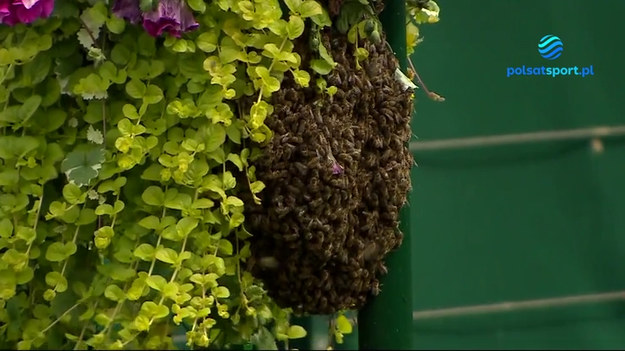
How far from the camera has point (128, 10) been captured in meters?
1.06

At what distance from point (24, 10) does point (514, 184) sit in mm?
1758

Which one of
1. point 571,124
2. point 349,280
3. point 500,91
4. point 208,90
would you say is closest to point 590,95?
point 571,124

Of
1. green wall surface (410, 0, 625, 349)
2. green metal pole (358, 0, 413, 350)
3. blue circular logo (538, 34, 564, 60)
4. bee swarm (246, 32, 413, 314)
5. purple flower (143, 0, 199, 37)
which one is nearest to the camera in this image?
purple flower (143, 0, 199, 37)

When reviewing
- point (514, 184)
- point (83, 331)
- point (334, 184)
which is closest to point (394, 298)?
point (334, 184)

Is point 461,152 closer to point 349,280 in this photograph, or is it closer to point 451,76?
point 451,76

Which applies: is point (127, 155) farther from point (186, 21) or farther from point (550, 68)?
point (550, 68)

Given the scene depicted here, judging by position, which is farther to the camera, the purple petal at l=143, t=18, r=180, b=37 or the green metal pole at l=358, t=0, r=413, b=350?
the green metal pole at l=358, t=0, r=413, b=350

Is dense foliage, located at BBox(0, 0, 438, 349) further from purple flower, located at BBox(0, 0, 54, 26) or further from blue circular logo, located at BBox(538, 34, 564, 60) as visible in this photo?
blue circular logo, located at BBox(538, 34, 564, 60)

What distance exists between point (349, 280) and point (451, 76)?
129 cm

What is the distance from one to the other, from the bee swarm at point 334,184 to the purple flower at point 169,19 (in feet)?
0.51

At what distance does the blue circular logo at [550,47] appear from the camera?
219 cm

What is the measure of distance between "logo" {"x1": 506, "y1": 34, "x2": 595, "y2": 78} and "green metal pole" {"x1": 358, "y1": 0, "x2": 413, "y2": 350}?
896mm

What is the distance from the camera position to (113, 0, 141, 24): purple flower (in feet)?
3.47

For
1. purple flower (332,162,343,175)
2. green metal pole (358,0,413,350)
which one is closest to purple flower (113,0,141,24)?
purple flower (332,162,343,175)
